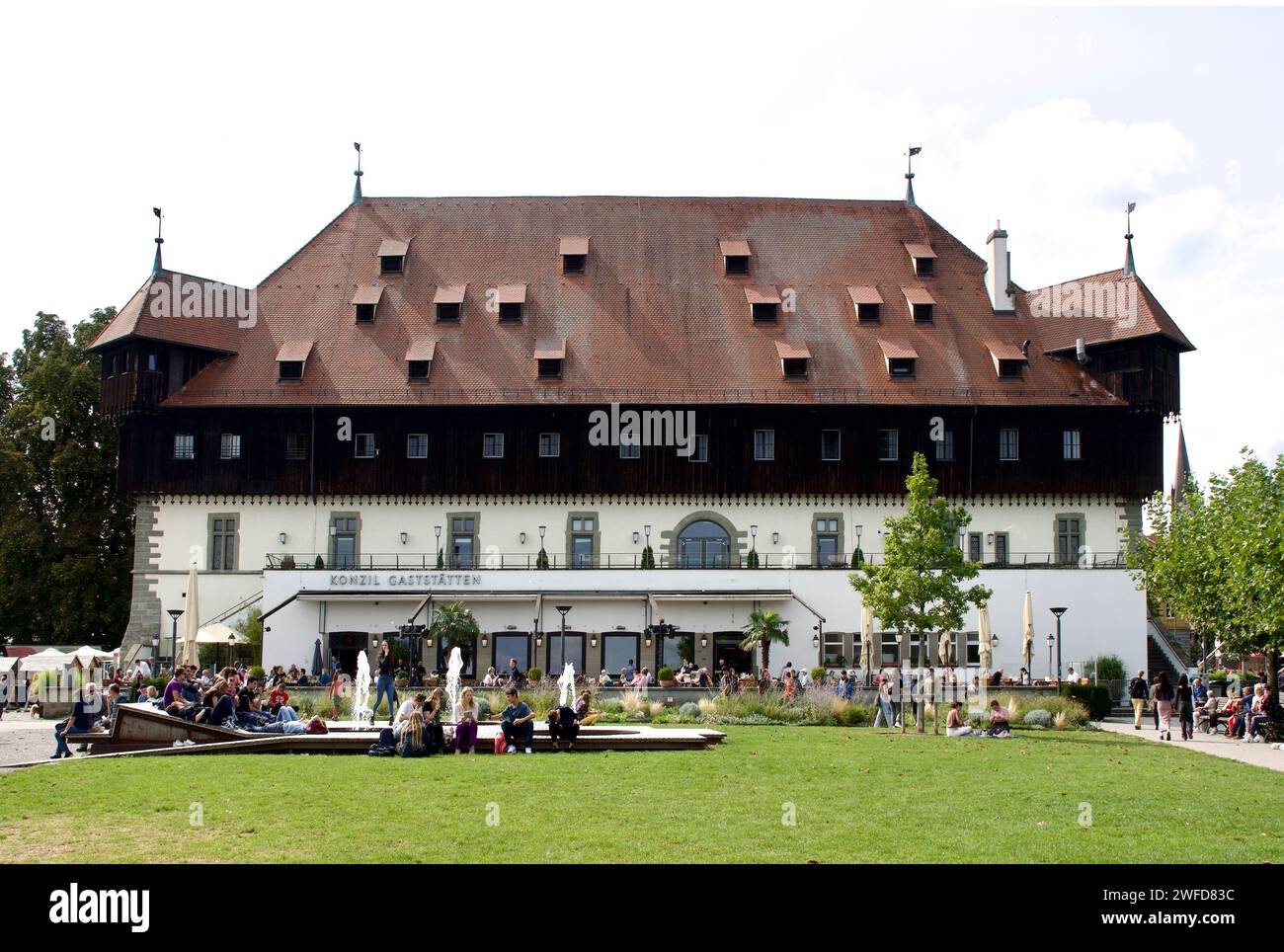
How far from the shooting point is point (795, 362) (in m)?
54.9

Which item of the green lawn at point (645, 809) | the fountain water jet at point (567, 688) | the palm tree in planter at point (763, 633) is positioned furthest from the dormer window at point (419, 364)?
the green lawn at point (645, 809)

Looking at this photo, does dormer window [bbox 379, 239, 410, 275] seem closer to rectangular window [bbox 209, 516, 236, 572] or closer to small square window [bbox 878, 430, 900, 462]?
rectangular window [bbox 209, 516, 236, 572]

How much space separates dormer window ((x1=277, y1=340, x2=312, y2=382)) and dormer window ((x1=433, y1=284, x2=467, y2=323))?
559cm

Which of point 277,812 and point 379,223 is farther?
point 379,223

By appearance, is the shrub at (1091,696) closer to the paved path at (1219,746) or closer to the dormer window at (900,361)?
the paved path at (1219,746)

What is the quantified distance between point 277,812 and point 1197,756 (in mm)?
18837

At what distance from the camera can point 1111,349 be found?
55.5m

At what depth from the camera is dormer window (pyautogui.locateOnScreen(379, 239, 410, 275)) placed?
194ft

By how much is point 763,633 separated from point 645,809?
31.5 metres

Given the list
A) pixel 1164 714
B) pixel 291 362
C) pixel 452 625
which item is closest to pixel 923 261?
pixel 452 625
